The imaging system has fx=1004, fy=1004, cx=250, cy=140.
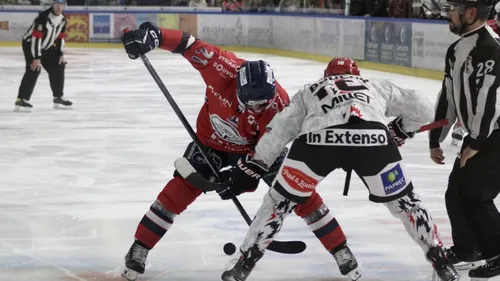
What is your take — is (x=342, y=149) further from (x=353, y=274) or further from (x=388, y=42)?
(x=388, y=42)

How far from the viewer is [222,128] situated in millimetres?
3572

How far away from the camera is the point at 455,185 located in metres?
3.46

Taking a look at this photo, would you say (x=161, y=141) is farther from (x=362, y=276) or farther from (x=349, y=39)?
(x=349, y=39)

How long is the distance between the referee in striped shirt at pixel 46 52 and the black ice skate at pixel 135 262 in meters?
5.64

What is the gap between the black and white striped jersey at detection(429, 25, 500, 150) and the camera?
10.6ft

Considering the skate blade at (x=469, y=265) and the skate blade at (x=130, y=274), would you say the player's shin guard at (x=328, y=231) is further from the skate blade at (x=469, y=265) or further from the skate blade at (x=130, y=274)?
the skate blade at (x=130, y=274)

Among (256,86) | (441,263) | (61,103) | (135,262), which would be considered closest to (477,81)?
(441,263)

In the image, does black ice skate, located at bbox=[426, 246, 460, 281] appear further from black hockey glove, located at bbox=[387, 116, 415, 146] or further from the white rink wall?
the white rink wall

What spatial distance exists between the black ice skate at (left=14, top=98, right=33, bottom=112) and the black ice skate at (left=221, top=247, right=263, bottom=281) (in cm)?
599

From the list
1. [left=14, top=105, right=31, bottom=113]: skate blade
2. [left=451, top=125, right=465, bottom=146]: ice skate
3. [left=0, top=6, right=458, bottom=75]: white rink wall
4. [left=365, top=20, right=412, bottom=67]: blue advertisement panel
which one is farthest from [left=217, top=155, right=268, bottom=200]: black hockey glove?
[left=365, top=20, right=412, bottom=67]: blue advertisement panel

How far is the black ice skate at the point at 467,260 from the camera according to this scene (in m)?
3.51

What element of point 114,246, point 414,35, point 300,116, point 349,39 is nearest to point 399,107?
point 300,116

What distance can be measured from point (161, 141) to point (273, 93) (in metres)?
3.88

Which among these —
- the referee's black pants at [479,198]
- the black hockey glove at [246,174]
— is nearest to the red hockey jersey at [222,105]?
the black hockey glove at [246,174]
